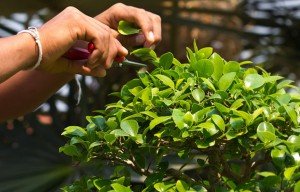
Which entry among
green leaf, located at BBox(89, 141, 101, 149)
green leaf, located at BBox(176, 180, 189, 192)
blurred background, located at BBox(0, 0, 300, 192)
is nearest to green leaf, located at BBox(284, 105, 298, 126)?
green leaf, located at BBox(176, 180, 189, 192)

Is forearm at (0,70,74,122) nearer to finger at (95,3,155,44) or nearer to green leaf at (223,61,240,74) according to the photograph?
finger at (95,3,155,44)

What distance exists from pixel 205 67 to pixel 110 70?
226 cm

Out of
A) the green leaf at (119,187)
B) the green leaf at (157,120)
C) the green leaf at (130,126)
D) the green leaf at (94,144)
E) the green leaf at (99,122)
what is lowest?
the green leaf at (119,187)

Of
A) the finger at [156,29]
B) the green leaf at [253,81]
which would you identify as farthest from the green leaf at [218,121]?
the finger at [156,29]

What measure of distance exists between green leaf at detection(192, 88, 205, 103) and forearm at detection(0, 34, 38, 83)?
29 centimetres

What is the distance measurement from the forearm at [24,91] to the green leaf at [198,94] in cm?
51

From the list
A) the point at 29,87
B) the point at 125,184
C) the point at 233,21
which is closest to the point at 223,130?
the point at 125,184

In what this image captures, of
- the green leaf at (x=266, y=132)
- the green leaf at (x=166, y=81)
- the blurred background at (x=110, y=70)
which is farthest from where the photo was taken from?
the blurred background at (x=110, y=70)

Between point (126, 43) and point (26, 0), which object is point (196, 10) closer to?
point (26, 0)

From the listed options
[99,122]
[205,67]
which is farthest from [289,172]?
[99,122]

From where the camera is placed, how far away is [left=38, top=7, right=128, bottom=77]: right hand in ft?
3.90

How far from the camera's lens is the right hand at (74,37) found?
119 centimetres

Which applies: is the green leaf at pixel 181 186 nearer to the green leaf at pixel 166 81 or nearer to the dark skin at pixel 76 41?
the green leaf at pixel 166 81

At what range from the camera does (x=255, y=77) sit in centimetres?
117
